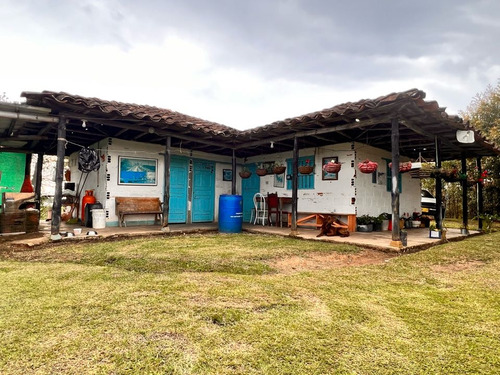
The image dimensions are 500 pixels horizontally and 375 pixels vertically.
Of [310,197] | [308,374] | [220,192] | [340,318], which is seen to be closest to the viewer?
[308,374]

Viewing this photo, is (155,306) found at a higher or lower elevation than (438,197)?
lower

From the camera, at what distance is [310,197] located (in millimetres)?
8812

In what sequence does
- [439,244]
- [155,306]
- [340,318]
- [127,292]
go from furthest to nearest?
[439,244]
[127,292]
[155,306]
[340,318]

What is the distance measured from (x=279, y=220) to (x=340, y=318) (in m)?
7.13

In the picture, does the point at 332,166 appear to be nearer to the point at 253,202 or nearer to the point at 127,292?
the point at 253,202

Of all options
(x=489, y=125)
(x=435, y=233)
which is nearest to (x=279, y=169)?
(x=435, y=233)

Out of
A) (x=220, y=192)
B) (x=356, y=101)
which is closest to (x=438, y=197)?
(x=356, y=101)

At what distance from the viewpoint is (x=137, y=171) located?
832 cm

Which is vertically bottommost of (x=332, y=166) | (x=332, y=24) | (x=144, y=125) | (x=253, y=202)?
(x=253, y=202)

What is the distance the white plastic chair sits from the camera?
31.2ft

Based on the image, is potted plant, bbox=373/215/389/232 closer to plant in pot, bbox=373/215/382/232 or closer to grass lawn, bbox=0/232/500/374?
plant in pot, bbox=373/215/382/232

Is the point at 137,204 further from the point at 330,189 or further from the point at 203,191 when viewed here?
the point at 330,189

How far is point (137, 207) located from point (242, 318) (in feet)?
22.1

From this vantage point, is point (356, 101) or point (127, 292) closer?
point (127, 292)
